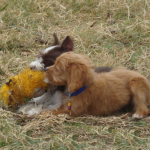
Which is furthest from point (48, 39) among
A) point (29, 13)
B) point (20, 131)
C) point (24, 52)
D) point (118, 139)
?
point (118, 139)

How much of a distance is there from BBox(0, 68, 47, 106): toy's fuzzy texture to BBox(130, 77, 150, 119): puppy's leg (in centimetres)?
136

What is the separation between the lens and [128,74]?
457 centimetres

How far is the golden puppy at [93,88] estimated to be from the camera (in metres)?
4.02

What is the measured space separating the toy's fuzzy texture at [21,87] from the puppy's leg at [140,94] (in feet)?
4.45

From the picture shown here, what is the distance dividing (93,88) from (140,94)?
0.73 metres

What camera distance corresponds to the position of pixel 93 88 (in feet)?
13.8

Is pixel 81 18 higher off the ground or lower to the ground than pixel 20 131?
higher

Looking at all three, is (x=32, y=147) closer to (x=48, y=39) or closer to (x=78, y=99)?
(x=78, y=99)

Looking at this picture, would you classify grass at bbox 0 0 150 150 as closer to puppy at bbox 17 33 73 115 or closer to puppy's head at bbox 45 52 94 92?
puppy at bbox 17 33 73 115

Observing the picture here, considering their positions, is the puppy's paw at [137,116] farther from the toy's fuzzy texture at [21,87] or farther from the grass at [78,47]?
the toy's fuzzy texture at [21,87]

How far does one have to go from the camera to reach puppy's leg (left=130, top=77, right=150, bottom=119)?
435 cm

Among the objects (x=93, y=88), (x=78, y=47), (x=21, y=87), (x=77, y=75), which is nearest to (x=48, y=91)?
(x=21, y=87)

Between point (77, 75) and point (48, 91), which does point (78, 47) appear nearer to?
point (48, 91)

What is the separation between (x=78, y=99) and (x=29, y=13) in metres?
4.40
